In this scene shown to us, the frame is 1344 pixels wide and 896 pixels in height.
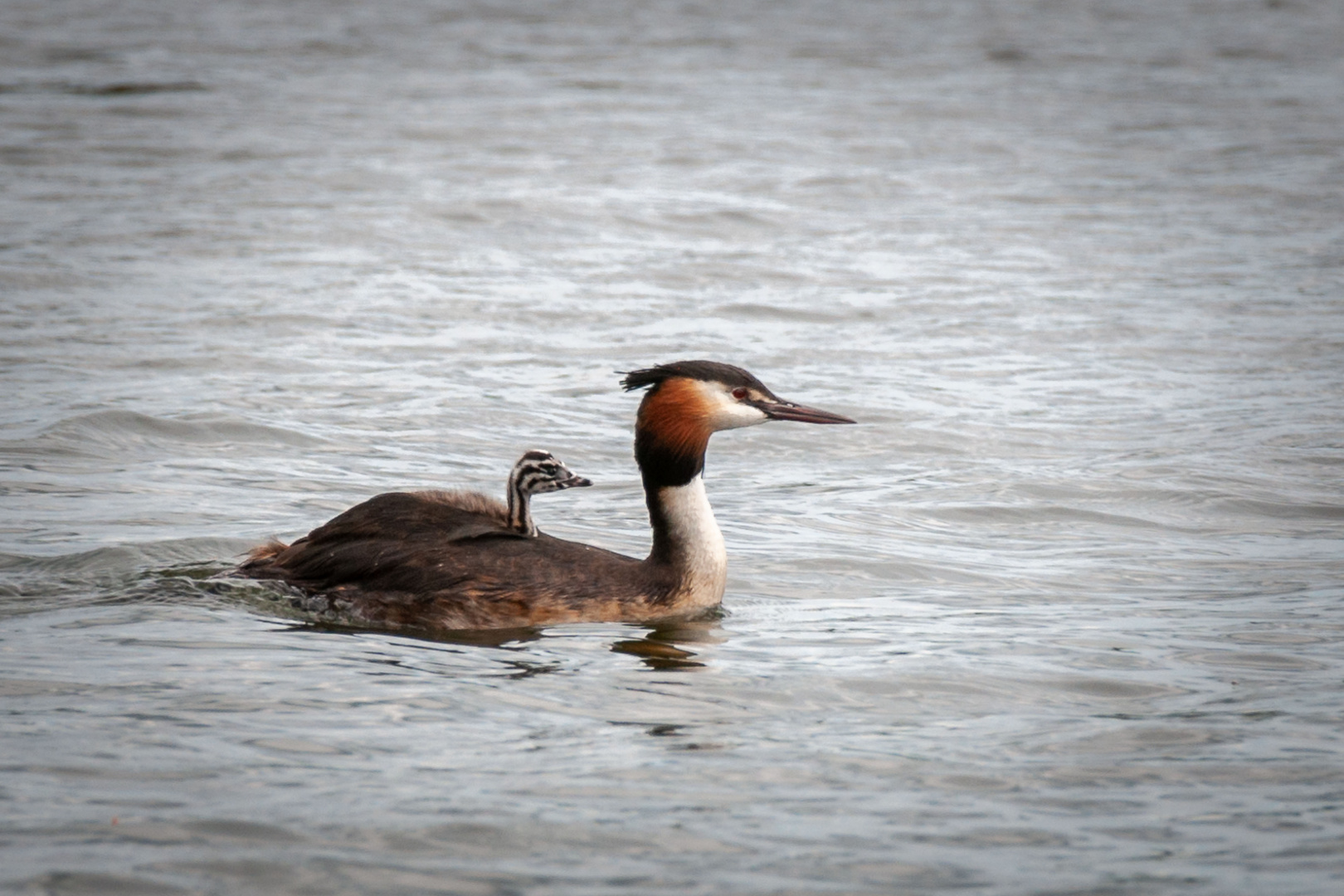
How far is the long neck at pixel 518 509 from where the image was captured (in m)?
8.96

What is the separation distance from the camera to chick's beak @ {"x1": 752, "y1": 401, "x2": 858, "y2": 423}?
9.00m

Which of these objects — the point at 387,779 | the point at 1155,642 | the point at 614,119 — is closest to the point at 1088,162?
the point at 614,119

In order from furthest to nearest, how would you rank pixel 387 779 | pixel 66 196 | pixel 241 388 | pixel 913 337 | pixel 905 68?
pixel 905 68 < pixel 66 196 < pixel 913 337 < pixel 241 388 < pixel 387 779

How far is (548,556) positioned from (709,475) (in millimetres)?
3800

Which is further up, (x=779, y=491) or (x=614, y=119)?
(x=614, y=119)

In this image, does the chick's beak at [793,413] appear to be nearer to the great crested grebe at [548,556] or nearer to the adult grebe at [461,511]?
the great crested grebe at [548,556]

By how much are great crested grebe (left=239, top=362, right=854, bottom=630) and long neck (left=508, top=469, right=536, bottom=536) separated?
0.26 ft

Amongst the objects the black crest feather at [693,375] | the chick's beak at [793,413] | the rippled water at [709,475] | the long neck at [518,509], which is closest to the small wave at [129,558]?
the rippled water at [709,475]

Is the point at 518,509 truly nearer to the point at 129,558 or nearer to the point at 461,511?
the point at 461,511

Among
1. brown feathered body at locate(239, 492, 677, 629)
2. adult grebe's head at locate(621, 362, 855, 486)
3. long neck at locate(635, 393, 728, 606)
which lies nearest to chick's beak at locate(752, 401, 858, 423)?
adult grebe's head at locate(621, 362, 855, 486)

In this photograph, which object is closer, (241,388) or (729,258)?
(241,388)

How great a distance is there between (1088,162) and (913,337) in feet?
37.6

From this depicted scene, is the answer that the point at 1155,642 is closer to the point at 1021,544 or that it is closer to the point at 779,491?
the point at 1021,544

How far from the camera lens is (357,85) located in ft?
109
